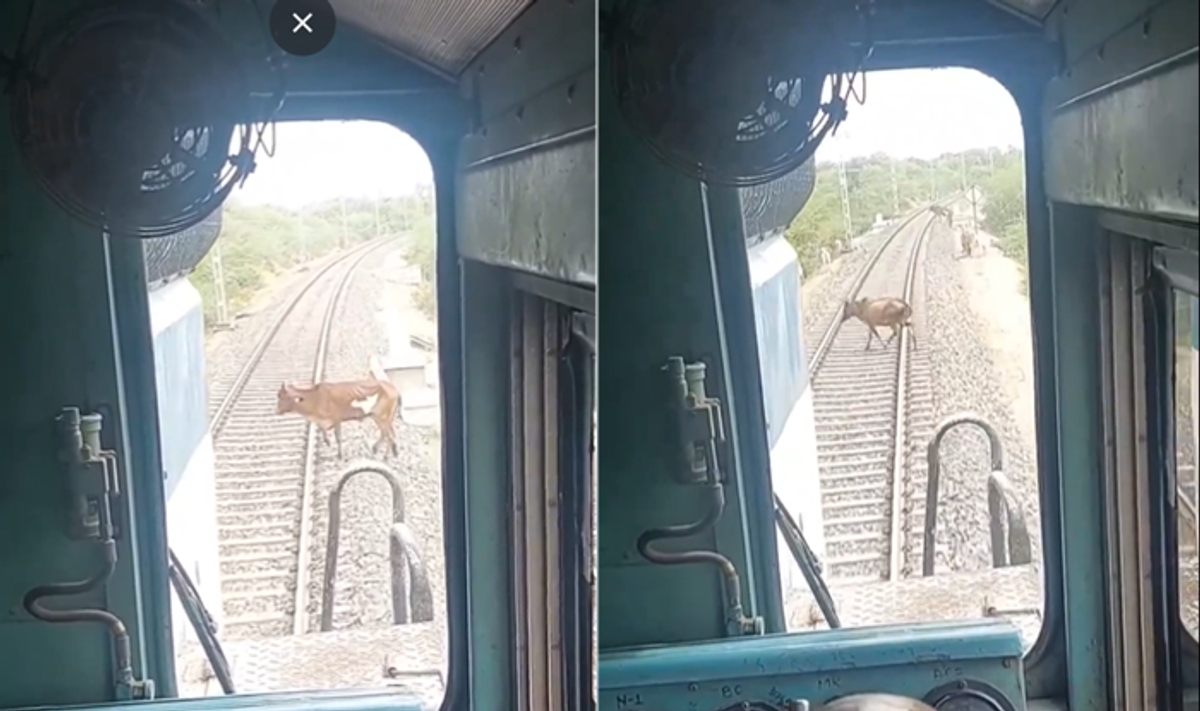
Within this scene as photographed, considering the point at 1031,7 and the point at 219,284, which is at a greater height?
the point at 1031,7

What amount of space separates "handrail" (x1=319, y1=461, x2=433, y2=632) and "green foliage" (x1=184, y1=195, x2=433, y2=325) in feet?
0.70

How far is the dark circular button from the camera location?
46.6 inches

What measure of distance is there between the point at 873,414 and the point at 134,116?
0.78m

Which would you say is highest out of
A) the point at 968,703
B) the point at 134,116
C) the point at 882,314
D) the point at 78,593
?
the point at 134,116

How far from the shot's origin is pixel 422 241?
122cm

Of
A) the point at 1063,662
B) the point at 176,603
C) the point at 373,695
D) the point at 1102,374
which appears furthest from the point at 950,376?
the point at 176,603

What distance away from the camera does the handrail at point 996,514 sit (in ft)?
3.96

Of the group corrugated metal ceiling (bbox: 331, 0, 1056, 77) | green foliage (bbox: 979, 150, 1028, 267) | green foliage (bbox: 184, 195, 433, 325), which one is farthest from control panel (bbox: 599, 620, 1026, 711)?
corrugated metal ceiling (bbox: 331, 0, 1056, 77)

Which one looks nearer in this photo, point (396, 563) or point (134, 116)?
point (134, 116)

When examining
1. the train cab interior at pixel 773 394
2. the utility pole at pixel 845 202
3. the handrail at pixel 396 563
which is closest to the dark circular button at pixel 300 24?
the train cab interior at pixel 773 394

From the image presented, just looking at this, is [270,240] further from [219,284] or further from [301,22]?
[301,22]

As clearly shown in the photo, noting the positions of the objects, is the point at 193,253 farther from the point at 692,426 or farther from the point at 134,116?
the point at 692,426

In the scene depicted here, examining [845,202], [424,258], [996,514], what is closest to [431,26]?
[424,258]

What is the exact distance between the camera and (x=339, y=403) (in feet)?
3.97
